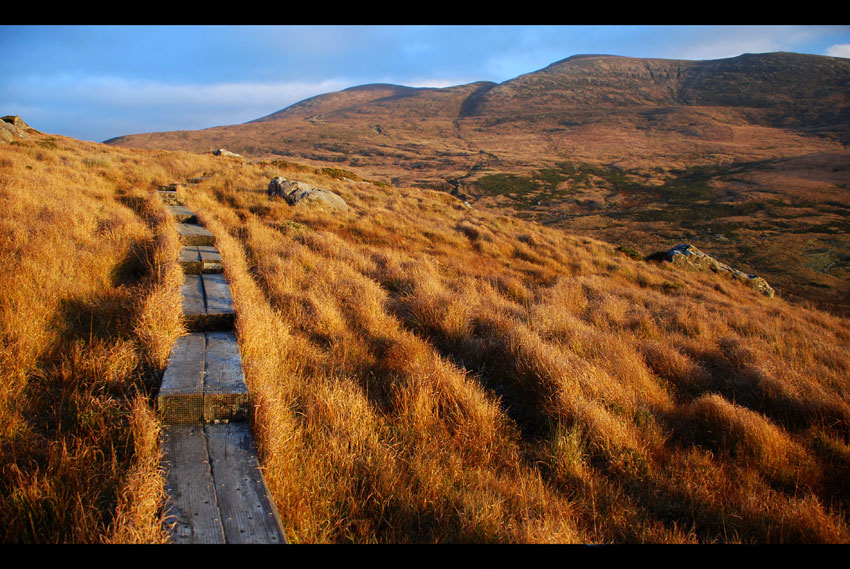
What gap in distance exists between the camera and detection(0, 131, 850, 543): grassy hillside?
1.96 meters

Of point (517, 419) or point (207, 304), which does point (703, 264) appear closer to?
point (517, 419)

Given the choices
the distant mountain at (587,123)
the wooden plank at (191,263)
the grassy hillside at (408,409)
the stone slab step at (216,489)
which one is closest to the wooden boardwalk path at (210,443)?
the stone slab step at (216,489)

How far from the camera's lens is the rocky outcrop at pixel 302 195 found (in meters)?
12.5

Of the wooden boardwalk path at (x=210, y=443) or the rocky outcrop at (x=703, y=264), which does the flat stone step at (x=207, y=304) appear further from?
the rocky outcrop at (x=703, y=264)

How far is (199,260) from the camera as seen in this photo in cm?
498

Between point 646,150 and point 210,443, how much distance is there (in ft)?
333

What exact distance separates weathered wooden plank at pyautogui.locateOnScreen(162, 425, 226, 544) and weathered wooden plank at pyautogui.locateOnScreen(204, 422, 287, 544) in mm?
32

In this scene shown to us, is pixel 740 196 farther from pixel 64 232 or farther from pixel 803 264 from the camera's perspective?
pixel 64 232

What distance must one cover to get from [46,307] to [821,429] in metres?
6.60

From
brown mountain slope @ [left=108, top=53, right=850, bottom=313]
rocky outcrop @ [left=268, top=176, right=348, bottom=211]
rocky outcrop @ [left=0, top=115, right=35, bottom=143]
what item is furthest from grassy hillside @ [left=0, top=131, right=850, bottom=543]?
brown mountain slope @ [left=108, top=53, right=850, bottom=313]

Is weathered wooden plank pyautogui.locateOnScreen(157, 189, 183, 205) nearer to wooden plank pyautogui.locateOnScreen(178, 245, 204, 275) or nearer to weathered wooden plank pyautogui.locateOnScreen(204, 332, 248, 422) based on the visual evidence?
wooden plank pyautogui.locateOnScreen(178, 245, 204, 275)

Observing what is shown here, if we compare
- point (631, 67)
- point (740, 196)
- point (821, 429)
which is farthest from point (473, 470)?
point (631, 67)

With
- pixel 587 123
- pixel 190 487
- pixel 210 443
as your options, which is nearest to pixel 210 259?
pixel 210 443

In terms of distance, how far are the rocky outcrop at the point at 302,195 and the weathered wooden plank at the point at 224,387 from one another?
32.6ft
